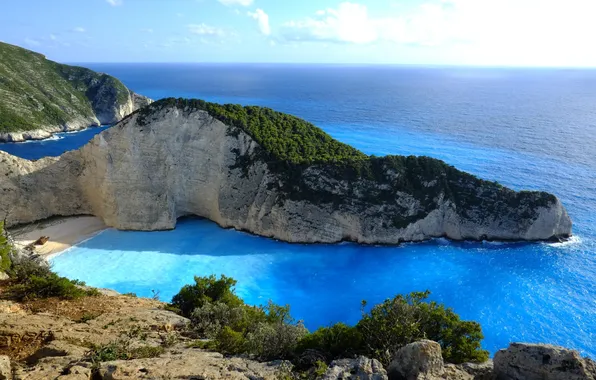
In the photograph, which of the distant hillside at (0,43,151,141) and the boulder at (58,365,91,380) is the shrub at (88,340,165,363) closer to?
the boulder at (58,365,91,380)

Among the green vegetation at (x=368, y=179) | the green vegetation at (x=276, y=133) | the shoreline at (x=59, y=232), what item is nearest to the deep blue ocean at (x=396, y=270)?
the shoreline at (x=59, y=232)

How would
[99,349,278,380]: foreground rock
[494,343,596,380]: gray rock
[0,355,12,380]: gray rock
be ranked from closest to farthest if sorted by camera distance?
[0,355,12,380]: gray rock < [494,343,596,380]: gray rock < [99,349,278,380]: foreground rock

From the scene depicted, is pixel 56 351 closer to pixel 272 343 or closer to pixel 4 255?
pixel 272 343

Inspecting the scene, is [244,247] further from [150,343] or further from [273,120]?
[150,343]

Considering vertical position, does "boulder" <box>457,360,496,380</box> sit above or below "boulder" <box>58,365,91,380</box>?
below

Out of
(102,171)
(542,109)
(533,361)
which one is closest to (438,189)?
(533,361)

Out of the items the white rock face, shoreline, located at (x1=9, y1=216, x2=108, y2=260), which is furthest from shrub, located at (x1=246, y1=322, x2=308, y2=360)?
the white rock face
